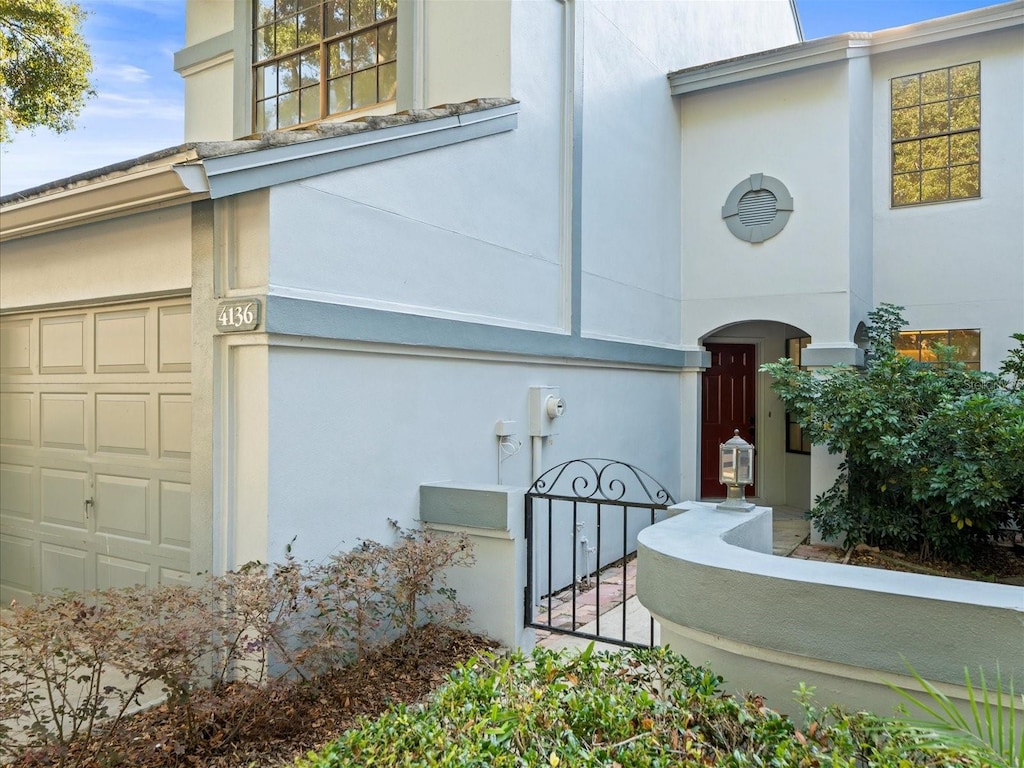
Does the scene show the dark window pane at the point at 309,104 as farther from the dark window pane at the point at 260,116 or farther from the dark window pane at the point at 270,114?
the dark window pane at the point at 260,116

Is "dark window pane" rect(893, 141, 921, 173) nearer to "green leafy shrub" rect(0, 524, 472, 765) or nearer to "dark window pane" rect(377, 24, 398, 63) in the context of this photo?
"dark window pane" rect(377, 24, 398, 63)

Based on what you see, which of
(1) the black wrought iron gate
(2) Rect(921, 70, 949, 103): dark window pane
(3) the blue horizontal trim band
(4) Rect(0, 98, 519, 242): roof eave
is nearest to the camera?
(4) Rect(0, 98, 519, 242): roof eave

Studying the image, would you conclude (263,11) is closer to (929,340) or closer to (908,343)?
(908,343)

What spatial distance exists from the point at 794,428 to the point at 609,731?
32.8ft

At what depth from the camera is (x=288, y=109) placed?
8.20m

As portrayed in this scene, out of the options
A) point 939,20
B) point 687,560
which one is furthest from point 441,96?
point 939,20

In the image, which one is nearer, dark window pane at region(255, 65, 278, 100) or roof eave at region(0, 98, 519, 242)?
roof eave at region(0, 98, 519, 242)

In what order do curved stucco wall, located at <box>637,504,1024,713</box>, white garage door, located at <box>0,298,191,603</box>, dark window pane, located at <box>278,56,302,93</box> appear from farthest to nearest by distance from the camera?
dark window pane, located at <box>278,56,302,93</box> → white garage door, located at <box>0,298,191,603</box> → curved stucco wall, located at <box>637,504,1024,713</box>

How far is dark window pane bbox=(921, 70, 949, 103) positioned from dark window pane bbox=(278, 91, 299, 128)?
25.8 ft

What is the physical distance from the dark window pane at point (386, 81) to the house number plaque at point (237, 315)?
3785mm

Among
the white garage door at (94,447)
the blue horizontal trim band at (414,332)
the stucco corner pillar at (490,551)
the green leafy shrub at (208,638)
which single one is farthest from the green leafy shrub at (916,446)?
the white garage door at (94,447)

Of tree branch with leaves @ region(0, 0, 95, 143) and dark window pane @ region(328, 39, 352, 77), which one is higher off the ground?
tree branch with leaves @ region(0, 0, 95, 143)

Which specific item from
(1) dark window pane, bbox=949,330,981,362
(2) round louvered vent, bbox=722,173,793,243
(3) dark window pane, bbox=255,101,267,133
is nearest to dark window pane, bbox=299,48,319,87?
(3) dark window pane, bbox=255,101,267,133

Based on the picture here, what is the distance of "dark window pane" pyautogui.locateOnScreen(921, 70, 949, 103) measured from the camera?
360 inches
